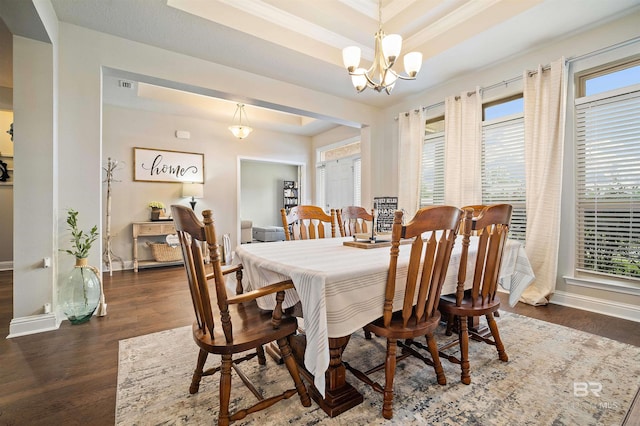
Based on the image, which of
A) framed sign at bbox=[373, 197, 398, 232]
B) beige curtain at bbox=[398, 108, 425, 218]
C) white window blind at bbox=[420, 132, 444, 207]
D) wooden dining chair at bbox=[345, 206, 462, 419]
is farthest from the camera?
beige curtain at bbox=[398, 108, 425, 218]

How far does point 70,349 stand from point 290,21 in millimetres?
3469

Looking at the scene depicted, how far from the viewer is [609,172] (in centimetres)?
276

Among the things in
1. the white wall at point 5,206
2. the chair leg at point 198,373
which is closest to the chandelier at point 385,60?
the chair leg at point 198,373

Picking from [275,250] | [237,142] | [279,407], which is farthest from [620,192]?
[237,142]

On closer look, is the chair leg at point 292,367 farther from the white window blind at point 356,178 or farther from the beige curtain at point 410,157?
the white window blind at point 356,178

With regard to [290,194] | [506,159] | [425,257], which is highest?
[506,159]

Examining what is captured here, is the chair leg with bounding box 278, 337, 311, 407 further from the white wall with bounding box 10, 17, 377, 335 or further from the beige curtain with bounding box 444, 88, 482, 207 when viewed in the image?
the beige curtain with bounding box 444, 88, 482, 207

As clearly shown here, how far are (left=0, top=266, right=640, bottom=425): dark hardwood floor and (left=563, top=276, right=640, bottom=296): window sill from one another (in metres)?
0.27

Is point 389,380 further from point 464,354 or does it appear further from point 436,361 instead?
point 464,354

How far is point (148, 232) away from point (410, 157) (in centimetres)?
441

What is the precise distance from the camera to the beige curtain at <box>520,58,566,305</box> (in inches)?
116

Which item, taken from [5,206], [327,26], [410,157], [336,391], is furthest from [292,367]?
[5,206]

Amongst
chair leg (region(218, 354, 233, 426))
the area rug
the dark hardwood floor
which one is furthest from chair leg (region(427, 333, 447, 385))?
chair leg (region(218, 354, 233, 426))

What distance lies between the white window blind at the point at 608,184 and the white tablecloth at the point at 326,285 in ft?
7.10
